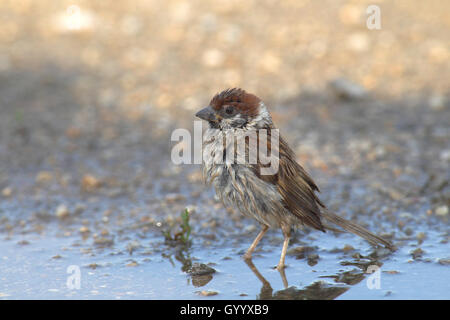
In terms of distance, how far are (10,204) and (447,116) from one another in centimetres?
507

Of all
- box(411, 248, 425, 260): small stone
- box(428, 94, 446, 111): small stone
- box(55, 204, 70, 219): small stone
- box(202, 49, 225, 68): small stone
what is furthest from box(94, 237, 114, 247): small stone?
box(202, 49, 225, 68): small stone

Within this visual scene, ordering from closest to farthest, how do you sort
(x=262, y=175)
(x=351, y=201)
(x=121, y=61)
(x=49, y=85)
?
(x=262, y=175), (x=351, y=201), (x=49, y=85), (x=121, y=61)

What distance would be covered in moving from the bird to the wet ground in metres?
0.37

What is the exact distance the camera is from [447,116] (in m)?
7.77

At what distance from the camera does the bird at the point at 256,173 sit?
15.3 ft

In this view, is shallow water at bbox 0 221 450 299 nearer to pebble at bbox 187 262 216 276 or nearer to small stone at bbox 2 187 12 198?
pebble at bbox 187 262 216 276

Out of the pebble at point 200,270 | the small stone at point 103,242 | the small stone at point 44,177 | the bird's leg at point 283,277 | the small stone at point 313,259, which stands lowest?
the bird's leg at point 283,277

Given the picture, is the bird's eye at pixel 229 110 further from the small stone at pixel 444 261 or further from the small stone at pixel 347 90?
the small stone at pixel 347 90

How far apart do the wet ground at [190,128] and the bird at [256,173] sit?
37 cm

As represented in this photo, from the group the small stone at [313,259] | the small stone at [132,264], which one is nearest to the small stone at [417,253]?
the small stone at [313,259]

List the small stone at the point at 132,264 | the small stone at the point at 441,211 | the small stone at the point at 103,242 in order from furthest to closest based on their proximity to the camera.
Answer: the small stone at the point at 441,211, the small stone at the point at 103,242, the small stone at the point at 132,264
